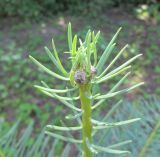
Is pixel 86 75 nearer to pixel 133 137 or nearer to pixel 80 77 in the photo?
pixel 80 77

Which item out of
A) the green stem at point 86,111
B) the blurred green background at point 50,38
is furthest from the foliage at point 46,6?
the green stem at point 86,111

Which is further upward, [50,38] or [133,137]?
[50,38]

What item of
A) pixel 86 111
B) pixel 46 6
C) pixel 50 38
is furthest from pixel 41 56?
Answer: pixel 86 111

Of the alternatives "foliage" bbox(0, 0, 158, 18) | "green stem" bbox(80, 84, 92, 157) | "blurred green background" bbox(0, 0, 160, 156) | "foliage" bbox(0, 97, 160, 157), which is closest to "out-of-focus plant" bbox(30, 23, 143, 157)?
"green stem" bbox(80, 84, 92, 157)

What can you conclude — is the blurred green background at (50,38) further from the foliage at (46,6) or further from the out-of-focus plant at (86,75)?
the out-of-focus plant at (86,75)

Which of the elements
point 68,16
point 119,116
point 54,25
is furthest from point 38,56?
point 119,116
